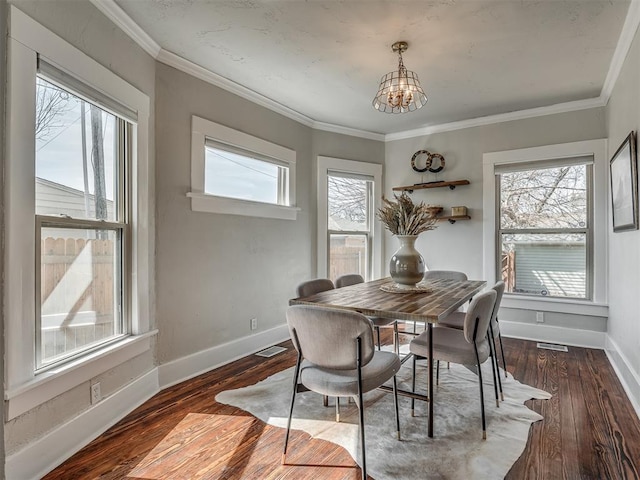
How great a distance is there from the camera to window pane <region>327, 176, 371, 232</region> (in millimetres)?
4488

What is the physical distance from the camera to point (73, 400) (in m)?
1.89

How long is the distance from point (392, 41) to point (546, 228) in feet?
8.96

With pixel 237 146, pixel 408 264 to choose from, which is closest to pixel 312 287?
pixel 408 264

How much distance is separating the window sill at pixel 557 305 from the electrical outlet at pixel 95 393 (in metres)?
3.96

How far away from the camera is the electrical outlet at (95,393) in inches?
79.4

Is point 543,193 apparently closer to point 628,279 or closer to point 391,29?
point 628,279

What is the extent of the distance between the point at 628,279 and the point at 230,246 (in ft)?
10.6

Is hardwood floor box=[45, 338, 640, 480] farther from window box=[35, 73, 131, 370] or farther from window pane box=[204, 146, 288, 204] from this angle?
window pane box=[204, 146, 288, 204]

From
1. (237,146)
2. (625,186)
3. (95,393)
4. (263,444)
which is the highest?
(237,146)

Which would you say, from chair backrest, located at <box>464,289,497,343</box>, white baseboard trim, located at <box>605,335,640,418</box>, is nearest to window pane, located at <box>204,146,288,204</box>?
chair backrest, located at <box>464,289,497,343</box>

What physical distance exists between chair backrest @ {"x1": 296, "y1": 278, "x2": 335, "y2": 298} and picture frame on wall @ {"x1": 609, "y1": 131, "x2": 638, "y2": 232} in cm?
219

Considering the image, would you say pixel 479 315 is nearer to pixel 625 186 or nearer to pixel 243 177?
pixel 625 186

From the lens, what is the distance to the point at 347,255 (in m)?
4.59

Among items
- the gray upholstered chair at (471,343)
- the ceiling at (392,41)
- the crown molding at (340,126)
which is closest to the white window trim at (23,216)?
the crown molding at (340,126)
